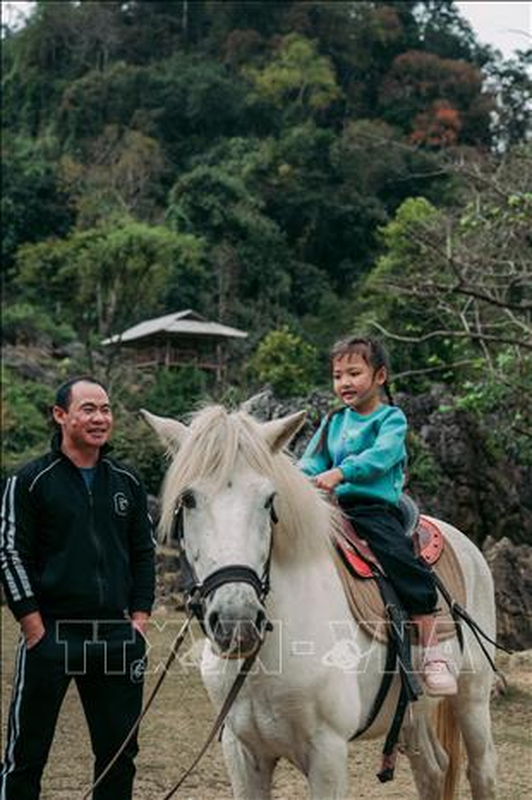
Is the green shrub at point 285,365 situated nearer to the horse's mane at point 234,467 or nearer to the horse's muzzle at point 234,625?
the horse's mane at point 234,467

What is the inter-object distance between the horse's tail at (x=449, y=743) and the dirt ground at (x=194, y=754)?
1064mm

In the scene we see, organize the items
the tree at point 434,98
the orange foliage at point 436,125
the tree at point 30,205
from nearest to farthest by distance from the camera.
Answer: the tree at point 30,205
the orange foliage at point 436,125
the tree at point 434,98

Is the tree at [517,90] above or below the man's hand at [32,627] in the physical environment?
above

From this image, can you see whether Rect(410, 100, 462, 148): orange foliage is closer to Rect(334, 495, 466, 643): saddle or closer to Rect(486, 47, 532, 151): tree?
Rect(486, 47, 532, 151): tree

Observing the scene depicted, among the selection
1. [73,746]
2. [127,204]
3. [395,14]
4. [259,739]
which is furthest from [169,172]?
[259,739]

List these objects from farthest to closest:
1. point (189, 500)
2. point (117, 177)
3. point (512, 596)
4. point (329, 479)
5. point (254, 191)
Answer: point (117, 177), point (254, 191), point (512, 596), point (329, 479), point (189, 500)

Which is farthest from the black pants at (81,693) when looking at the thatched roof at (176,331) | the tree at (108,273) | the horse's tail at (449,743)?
the thatched roof at (176,331)

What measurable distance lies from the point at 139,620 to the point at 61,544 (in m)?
0.39

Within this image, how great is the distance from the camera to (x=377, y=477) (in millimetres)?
3420

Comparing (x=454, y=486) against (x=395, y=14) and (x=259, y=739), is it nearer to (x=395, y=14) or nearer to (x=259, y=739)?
(x=259, y=739)

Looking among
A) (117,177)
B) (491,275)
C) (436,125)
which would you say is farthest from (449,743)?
(436,125)

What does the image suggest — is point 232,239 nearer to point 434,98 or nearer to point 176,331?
point 176,331

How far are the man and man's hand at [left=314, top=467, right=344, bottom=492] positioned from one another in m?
0.65

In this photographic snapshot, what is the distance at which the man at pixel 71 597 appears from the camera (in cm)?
295
